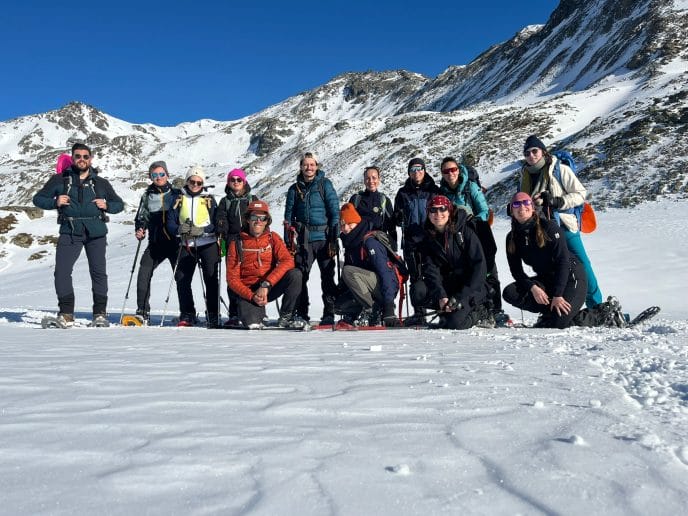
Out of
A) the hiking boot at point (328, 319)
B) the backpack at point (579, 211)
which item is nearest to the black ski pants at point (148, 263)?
the hiking boot at point (328, 319)

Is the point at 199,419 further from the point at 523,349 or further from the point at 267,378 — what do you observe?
the point at 523,349

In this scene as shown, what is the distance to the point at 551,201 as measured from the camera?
6.46 metres

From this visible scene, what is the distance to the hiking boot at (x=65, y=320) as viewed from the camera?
22.7ft

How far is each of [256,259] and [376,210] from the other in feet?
6.12

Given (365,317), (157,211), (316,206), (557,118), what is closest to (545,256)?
(365,317)

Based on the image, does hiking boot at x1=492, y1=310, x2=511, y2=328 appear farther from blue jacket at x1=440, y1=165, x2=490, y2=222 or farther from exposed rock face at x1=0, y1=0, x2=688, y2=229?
exposed rock face at x1=0, y1=0, x2=688, y2=229

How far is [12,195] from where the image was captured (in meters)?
115

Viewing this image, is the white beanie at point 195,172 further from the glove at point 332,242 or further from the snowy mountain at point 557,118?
the snowy mountain at point 557,118

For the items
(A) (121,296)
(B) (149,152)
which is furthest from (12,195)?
(A) (121,296)

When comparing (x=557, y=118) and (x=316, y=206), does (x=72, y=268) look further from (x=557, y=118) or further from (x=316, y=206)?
(x=557, y=118)

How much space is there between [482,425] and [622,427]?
0.58 m

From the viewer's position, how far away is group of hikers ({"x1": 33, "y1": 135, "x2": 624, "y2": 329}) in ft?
21.0

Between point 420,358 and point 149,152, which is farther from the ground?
point 149,152

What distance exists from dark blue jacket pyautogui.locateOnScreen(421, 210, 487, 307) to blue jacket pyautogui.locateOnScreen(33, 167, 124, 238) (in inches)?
176
